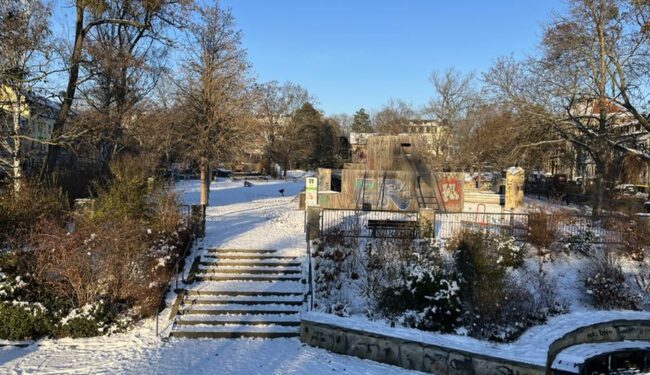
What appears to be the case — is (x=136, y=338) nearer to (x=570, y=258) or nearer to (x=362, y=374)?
(x=362, y=374)

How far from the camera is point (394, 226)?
54.4 ft

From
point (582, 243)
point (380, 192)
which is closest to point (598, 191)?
point (582, 243)

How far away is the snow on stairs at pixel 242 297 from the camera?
11391mm

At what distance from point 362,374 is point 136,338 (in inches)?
198

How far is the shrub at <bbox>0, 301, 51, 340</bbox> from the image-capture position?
10.3m

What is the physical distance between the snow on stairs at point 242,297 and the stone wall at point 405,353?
1067 millimetres

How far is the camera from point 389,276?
1340 centimetres

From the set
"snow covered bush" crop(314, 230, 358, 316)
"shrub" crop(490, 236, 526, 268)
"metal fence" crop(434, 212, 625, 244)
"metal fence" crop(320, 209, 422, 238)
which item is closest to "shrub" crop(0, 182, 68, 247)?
"snow covered bush" crop(314, 230, 358, 316)

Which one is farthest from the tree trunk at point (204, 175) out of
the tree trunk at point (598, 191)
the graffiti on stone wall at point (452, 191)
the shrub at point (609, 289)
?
the tree trunk at point (598, 191)

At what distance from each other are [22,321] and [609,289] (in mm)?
15353

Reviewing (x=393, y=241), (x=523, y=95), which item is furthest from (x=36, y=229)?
(x=523, y=95)

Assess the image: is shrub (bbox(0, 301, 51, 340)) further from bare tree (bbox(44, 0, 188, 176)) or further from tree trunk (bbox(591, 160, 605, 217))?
tree trunk (bbox(591, 160, 605, 217))

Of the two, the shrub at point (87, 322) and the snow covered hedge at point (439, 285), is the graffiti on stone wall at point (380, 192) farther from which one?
the shrub at point (87, 322)

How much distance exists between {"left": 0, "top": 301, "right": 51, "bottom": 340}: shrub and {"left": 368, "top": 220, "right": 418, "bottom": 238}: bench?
9.68 m
